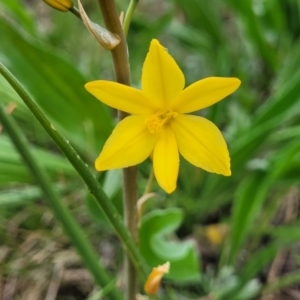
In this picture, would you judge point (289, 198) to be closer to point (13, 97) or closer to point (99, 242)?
point (99, 242)

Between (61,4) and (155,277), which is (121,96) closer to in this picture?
(61,4)

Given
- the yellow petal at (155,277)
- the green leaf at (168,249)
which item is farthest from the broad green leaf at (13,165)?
the yellow petal at (155,277)

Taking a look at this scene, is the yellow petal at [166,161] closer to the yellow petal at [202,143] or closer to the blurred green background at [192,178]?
the yellow petal at [202,143]

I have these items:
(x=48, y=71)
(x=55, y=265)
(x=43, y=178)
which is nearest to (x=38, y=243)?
(x=55, y=265)

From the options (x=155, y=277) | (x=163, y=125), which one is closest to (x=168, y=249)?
(x=155, y=277)

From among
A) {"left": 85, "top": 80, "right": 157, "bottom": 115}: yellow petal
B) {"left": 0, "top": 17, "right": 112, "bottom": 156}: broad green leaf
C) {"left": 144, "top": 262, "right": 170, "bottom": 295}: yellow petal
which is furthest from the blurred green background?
{"left": 85, "top": 80, "right": 157, "bottom": 115}: yellow petal

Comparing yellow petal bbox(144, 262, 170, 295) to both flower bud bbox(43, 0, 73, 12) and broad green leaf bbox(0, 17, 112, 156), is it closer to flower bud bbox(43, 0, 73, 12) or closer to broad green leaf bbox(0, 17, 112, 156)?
flower bud bbox(43, 0, 73, 12)
